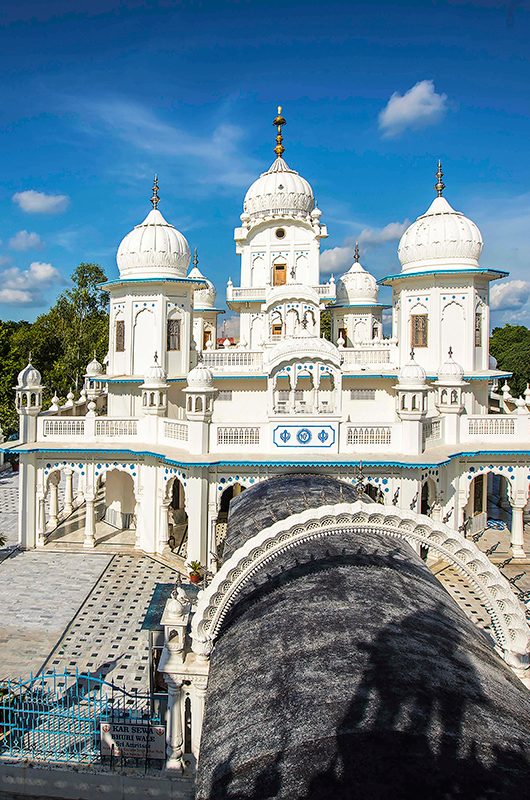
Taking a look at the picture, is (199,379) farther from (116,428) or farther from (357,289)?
(357,289)

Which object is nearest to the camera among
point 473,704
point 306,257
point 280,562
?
point 473,704

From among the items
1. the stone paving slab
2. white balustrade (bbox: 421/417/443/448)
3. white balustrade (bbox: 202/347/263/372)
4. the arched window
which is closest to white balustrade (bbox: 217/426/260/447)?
white balustrade (bbox: 421/417/443/448)

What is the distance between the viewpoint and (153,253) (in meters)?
19.2

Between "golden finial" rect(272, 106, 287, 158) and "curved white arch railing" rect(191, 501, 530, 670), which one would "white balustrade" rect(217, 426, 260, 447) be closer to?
"curved white arch railing" rect(191, 501, 530, 670)

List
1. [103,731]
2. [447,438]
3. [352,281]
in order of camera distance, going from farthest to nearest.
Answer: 1. [352,281]
2. [447,438]
3. [103,731]

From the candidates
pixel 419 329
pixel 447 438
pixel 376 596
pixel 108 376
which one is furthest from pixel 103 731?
pixel 419 329

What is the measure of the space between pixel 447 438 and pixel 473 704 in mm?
11978

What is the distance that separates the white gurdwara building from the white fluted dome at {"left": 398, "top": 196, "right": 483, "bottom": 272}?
0.06 meters

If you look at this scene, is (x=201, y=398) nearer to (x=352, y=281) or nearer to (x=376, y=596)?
(x=376, y=596)

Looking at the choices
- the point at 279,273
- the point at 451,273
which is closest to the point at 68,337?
the point at 279,273

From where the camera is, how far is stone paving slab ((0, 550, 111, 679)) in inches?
425

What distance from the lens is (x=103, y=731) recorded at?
23.7 ft

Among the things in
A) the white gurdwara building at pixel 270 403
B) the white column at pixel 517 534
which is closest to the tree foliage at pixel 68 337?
the white gurdwara building at pixel 270 403

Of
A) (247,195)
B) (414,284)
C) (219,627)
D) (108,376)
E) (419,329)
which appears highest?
(247,195)
